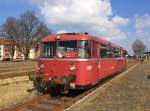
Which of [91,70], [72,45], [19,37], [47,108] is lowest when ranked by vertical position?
[47,108]

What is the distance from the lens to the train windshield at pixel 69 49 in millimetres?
13410

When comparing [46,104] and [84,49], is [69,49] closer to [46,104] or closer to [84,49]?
[84,49]

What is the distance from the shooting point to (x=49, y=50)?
1432 centimetres

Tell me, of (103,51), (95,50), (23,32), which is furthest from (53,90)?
(23,32)

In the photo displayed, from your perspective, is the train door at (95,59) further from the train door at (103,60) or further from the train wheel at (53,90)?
the train wheel at (53,90)

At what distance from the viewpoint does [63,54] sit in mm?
13734

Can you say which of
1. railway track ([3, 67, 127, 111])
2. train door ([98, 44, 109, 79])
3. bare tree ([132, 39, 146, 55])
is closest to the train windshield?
railway track ([3, 67, 127, 111])

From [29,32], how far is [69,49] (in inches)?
2645

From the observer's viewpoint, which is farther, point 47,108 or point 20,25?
point 20,25

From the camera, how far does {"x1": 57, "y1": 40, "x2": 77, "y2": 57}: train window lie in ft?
44.4

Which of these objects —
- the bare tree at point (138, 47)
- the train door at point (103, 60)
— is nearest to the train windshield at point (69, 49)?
the train door at point (103, 60)

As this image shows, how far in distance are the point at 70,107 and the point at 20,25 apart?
7144 centimetres

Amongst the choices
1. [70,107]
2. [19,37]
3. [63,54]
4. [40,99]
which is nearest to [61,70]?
[63,54]

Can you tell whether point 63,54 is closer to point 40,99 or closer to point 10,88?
point 40,99
